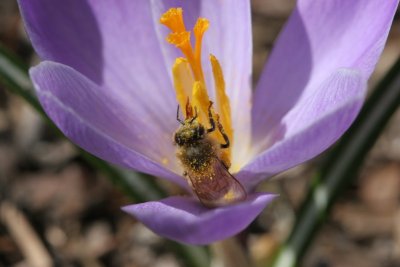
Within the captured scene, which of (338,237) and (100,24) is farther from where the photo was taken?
(338,237)

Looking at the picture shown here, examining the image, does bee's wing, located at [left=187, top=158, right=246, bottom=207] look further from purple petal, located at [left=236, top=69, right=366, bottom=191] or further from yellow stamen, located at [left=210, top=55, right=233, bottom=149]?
yellow stamen, located at [left=210, top=55, right=233, bottom=149]

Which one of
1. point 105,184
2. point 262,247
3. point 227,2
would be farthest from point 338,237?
point 227,2

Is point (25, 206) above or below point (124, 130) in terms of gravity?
below

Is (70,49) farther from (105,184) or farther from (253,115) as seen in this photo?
(105,184)

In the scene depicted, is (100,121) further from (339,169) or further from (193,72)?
(339,169)

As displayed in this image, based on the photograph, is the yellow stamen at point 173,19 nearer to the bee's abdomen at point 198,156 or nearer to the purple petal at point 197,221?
the bee's abdomen at point 198,156

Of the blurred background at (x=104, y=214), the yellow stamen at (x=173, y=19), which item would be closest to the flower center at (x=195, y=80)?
the yellow stamen at (x=173, y=19)

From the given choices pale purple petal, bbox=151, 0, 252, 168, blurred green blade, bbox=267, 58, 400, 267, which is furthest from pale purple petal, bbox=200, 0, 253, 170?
blurred green blade, bbox=267, 58, 400, 267

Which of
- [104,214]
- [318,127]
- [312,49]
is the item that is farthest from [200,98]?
[104,214]
